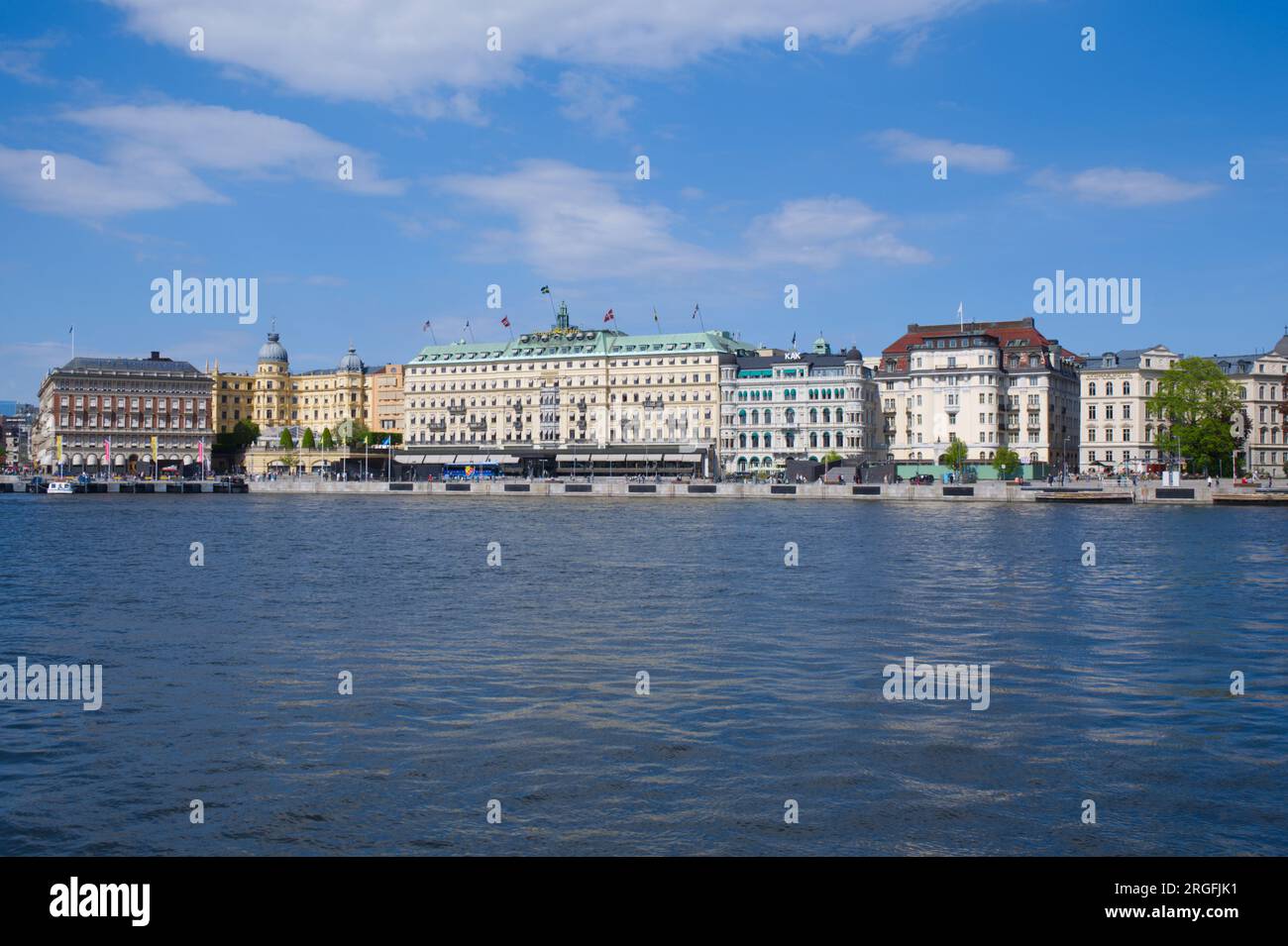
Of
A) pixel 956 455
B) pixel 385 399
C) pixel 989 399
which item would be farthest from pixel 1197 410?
pixel 385 399

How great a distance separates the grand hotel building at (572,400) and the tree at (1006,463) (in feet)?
135

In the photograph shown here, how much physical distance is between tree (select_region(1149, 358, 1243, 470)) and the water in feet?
262

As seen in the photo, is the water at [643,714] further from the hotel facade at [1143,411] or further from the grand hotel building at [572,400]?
the grand hotel building at [572,400]

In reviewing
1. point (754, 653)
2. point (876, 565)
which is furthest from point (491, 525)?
point (754, 653)

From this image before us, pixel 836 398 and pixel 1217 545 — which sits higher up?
pixel 836 398

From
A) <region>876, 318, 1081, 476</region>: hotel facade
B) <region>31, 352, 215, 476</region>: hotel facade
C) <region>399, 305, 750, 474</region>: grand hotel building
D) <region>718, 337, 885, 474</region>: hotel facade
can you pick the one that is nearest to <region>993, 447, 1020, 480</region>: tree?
<region>876, 318, 1081, 476</region>: hotel facade

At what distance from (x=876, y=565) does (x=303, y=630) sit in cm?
2290

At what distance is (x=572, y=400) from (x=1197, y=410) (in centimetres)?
8062

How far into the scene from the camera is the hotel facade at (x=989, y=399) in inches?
5039

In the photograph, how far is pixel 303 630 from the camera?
1040 inches

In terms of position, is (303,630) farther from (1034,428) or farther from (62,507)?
(1034,428)

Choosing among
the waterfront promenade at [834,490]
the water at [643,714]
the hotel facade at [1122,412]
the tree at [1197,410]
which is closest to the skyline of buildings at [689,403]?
the hotel facade at [1122,412]

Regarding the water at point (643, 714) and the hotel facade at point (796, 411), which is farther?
the hotel facade at point (796, 411)
